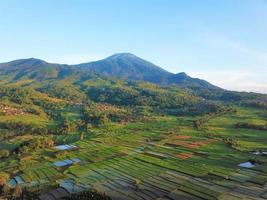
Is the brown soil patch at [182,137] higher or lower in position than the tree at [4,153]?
higher

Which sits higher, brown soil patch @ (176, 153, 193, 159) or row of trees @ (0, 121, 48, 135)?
brown soil patch @ (176, 153, 193, 159)

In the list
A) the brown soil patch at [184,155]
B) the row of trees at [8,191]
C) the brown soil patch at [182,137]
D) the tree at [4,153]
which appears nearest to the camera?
the row of trees at [8,191]

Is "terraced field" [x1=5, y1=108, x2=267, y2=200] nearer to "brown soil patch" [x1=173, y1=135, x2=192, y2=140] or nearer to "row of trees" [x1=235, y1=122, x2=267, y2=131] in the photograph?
"brown soil patch" [x1=173, y1=135, x2=192, y2=140]

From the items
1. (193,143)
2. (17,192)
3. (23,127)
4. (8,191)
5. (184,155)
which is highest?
(193,143)

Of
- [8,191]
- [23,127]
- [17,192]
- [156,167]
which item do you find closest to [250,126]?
[156,167]

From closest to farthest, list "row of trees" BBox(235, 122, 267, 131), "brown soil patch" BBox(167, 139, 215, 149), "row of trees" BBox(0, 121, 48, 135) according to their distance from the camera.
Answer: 1. "brown soil patch" BBox(167, 139, 215, 149)
2. "row of trees" BBox(235, 122, 267, 131)
3. "row of trees" BBox(0, 121, 48, 135)

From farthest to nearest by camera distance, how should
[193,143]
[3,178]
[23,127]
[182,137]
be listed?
[23,127] → [182,137] → [193,143] → [3,178]

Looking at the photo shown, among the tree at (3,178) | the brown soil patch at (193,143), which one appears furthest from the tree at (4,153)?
the brown soil patch at (193,143)

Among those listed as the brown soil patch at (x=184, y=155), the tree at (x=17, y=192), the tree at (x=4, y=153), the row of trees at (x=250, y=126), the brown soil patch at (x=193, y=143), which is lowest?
the tree at (x=4, y=153)

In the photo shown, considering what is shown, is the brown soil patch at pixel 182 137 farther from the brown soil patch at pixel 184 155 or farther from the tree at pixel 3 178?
the tree at pixel 3 178

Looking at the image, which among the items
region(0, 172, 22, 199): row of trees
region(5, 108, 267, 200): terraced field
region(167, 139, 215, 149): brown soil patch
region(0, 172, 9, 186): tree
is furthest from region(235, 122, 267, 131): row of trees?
region(0, 172, 22, 199): row of trees

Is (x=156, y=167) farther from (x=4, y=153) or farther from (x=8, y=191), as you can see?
(x=4, y=153)
